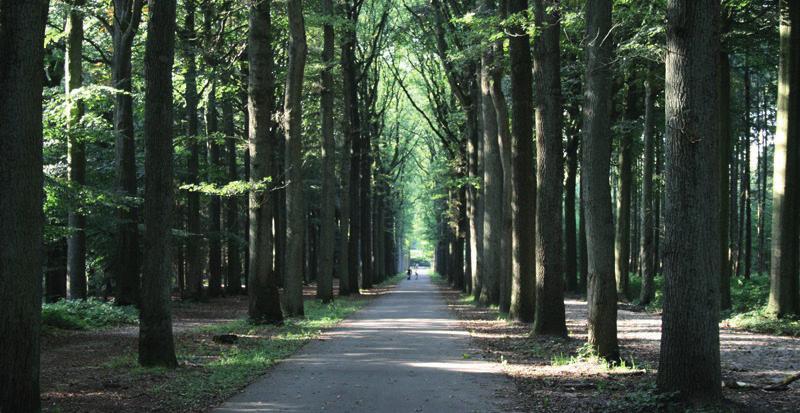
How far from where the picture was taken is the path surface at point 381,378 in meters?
8.01

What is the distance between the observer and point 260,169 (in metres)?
17.6

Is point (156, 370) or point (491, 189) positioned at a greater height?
point (491, 189)

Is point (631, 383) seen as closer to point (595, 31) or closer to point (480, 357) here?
point (480, 357)

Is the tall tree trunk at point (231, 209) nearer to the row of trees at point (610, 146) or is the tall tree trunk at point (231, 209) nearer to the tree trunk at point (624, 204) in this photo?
the row of trees at point (610, 146)

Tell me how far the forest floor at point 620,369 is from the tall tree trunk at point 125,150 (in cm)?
1109

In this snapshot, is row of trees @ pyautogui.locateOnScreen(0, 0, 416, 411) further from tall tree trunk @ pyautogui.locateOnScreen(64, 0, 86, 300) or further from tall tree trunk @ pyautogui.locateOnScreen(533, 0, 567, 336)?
tall tree trunk @ pyautogui.locateOnScreen(533, 0, 567, 336)

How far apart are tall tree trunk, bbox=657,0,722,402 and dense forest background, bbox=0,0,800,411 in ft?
0.07

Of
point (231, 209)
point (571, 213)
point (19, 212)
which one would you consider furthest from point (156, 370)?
point (571, 213)

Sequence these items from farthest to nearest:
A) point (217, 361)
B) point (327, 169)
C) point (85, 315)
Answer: point (327, 169) → point (85, 315) → point (217, 361)

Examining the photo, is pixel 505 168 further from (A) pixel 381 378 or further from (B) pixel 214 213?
(B) pixel 214 213

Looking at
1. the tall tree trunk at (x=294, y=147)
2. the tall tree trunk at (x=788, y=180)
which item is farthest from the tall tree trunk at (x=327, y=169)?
the tall tree trunk at (x=788, y=180)

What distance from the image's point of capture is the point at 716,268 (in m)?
7.08

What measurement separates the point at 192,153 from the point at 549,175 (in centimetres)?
1748

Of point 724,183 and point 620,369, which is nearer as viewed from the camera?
point 620,369
